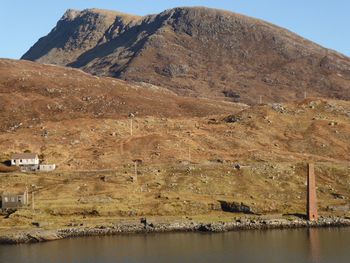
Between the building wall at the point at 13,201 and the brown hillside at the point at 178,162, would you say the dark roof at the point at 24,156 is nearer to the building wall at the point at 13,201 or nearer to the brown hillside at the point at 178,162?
the brown hillside at the point at 178,162

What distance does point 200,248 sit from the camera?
94938mm

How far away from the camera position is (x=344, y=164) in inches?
5753

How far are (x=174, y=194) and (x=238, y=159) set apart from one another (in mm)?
29086

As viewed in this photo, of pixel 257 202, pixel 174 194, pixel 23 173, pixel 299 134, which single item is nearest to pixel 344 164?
pixel 299 134

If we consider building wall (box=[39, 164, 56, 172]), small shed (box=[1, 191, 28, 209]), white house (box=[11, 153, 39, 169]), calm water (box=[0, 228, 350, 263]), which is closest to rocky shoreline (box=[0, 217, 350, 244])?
calm water (box=[0, 228, 350, 263])

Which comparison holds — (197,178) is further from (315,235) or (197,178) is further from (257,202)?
(315,235)

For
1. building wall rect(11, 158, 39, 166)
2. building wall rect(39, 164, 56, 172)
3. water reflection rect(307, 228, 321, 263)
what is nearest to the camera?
water reflection rect(307, 228, 321, 263)

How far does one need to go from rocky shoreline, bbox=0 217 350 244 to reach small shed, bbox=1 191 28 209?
1344cm

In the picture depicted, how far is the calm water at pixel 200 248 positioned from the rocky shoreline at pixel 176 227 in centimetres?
270

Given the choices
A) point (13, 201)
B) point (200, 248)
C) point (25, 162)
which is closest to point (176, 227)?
point (200, 248)

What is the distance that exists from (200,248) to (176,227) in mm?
16082

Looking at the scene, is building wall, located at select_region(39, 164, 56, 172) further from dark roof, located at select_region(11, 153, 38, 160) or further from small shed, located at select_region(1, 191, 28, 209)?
small shed, located at select_region(1, 191, 28, 209)

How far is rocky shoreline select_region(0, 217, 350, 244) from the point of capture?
348ft

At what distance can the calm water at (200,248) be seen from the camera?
8812 cm
